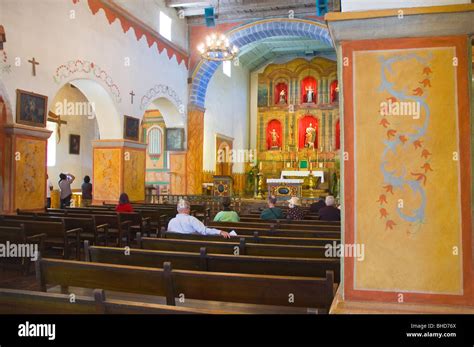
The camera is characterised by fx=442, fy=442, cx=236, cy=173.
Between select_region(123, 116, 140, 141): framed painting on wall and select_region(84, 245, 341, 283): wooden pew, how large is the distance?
9175 millimetres

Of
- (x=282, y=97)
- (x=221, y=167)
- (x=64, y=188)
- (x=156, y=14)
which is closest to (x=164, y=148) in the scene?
(x=221, y=167)

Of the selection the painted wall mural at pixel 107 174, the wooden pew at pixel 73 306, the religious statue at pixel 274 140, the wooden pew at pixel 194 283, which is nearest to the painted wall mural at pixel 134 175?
the painted wall mural at pixel 107 174

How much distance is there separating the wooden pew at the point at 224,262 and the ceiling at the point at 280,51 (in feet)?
55.9

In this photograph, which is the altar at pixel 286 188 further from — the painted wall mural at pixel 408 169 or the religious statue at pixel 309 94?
the painted wall mural at pixel 408 169

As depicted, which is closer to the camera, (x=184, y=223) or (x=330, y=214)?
(x=184, y=223)

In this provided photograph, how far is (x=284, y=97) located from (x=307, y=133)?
7.66 ft

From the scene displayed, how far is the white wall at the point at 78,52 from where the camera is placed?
900cm

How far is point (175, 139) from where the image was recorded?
16594mm

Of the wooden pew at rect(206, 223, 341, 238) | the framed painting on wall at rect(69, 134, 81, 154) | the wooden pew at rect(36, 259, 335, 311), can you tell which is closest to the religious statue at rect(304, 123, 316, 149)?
the framed painting on wall at rect(69, 134, 81, 154)

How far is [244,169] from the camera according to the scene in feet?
75.9

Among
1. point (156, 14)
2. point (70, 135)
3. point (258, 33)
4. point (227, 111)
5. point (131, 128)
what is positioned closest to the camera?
point (131, 128)

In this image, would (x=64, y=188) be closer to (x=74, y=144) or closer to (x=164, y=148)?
(x=74, y=144)

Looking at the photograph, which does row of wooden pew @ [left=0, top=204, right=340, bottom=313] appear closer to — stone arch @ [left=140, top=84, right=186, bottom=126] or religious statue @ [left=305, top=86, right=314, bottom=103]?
stone arch @ [left=140, top=84, right=186, bottom=126]

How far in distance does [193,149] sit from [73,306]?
568 inches
